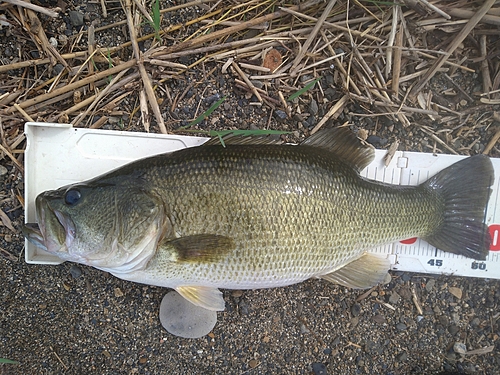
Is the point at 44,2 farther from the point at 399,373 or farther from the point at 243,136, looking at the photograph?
the point at 399,373

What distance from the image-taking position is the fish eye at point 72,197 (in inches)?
70.8

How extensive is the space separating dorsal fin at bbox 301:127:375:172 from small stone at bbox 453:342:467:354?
4.66 ft

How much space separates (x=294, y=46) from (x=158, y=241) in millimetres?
1517

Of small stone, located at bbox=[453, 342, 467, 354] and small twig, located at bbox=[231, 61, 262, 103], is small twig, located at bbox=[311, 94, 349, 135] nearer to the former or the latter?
small twig, located at bbox=[231, 61, 262, 103]

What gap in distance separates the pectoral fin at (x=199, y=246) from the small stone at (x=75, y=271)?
2.85 ft

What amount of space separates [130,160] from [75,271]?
0.80 metres

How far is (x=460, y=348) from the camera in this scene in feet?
8.00

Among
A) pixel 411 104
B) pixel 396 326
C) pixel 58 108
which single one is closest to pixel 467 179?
pixel 411 104

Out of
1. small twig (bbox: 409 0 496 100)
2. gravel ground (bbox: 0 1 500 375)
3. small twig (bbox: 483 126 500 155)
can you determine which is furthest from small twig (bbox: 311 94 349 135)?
small twig (bbox: 483 126 500 155)

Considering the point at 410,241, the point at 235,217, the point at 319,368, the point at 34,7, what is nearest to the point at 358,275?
the point at 410,241

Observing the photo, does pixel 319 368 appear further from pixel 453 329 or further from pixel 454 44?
pixel 454 44

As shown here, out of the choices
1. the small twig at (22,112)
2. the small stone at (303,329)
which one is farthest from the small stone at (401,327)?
the small twig at (22,112)

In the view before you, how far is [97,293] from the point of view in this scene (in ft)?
7.72

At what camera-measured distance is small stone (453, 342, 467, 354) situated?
2.44 m
